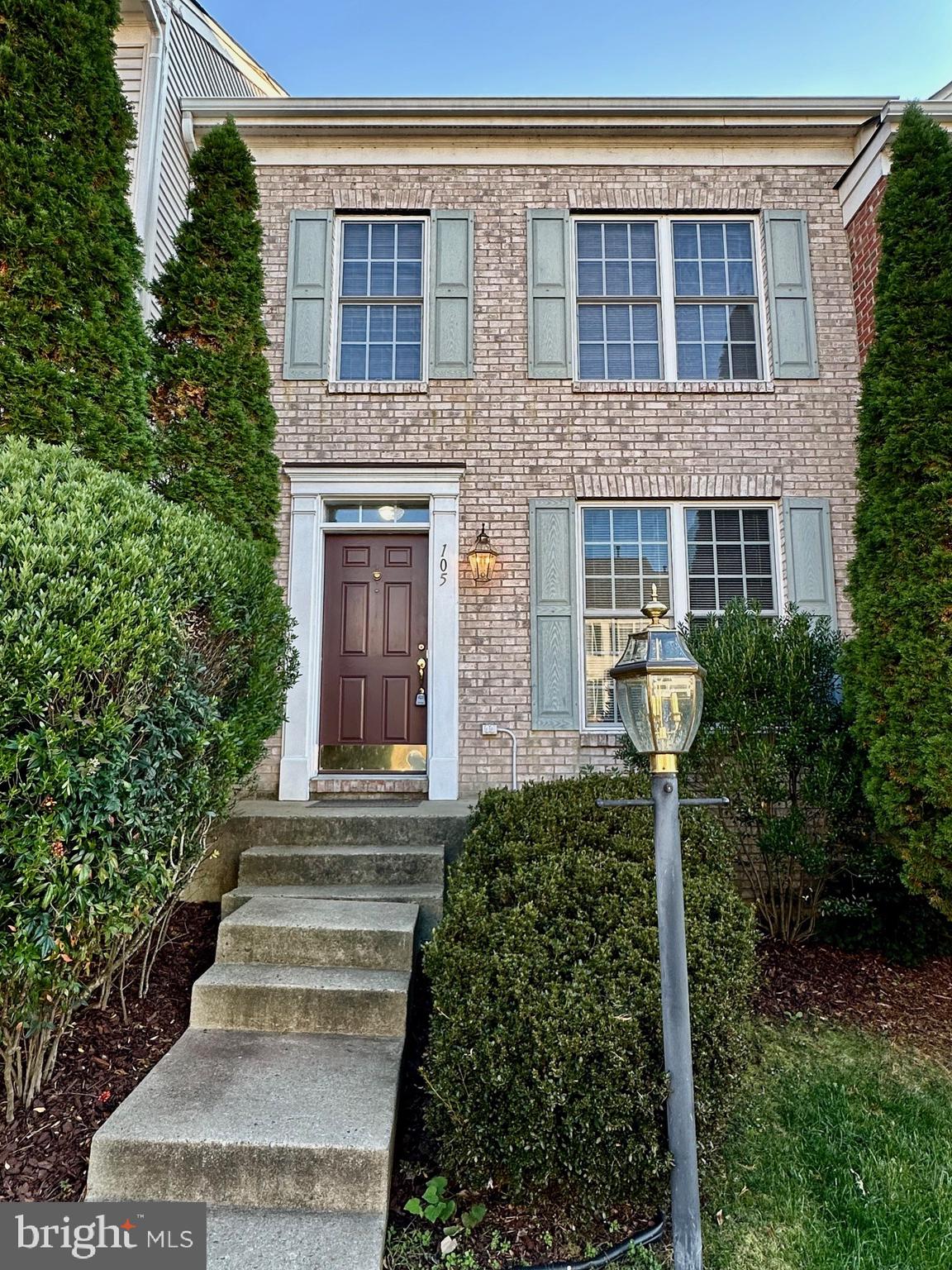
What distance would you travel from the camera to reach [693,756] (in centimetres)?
418

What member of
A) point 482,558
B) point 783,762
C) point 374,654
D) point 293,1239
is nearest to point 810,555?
point 783,762

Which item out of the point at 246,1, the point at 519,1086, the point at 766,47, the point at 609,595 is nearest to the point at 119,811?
the point at 519,1086

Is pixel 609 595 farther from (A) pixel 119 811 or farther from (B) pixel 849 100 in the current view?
(B) pixel 849 100

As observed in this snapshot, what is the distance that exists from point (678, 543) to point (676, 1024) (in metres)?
4.45

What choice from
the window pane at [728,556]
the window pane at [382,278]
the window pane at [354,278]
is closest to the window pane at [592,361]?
the window pane at [728,556]

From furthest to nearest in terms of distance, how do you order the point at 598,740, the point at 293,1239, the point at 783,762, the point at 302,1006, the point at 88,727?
1. the point at 598,740
2. the point at 783,762
3. the point at 302,1006
4. the point at 88,727
5. the point at 293,1239

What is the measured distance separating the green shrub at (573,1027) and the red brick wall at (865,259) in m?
5.13

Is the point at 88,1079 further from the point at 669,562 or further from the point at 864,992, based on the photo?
the point at 669,562

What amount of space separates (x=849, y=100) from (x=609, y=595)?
4620 mm

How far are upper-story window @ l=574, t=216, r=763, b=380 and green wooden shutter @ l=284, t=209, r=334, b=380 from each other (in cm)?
216

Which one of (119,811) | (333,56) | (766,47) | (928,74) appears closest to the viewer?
(119,811)

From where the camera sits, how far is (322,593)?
19.1ft

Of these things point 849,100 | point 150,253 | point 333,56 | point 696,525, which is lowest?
point 696,525

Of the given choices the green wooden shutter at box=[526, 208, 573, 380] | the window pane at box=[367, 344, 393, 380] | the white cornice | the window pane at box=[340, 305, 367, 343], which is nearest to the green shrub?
the green wooden shutter at box=[526, 208, 573, 380]
